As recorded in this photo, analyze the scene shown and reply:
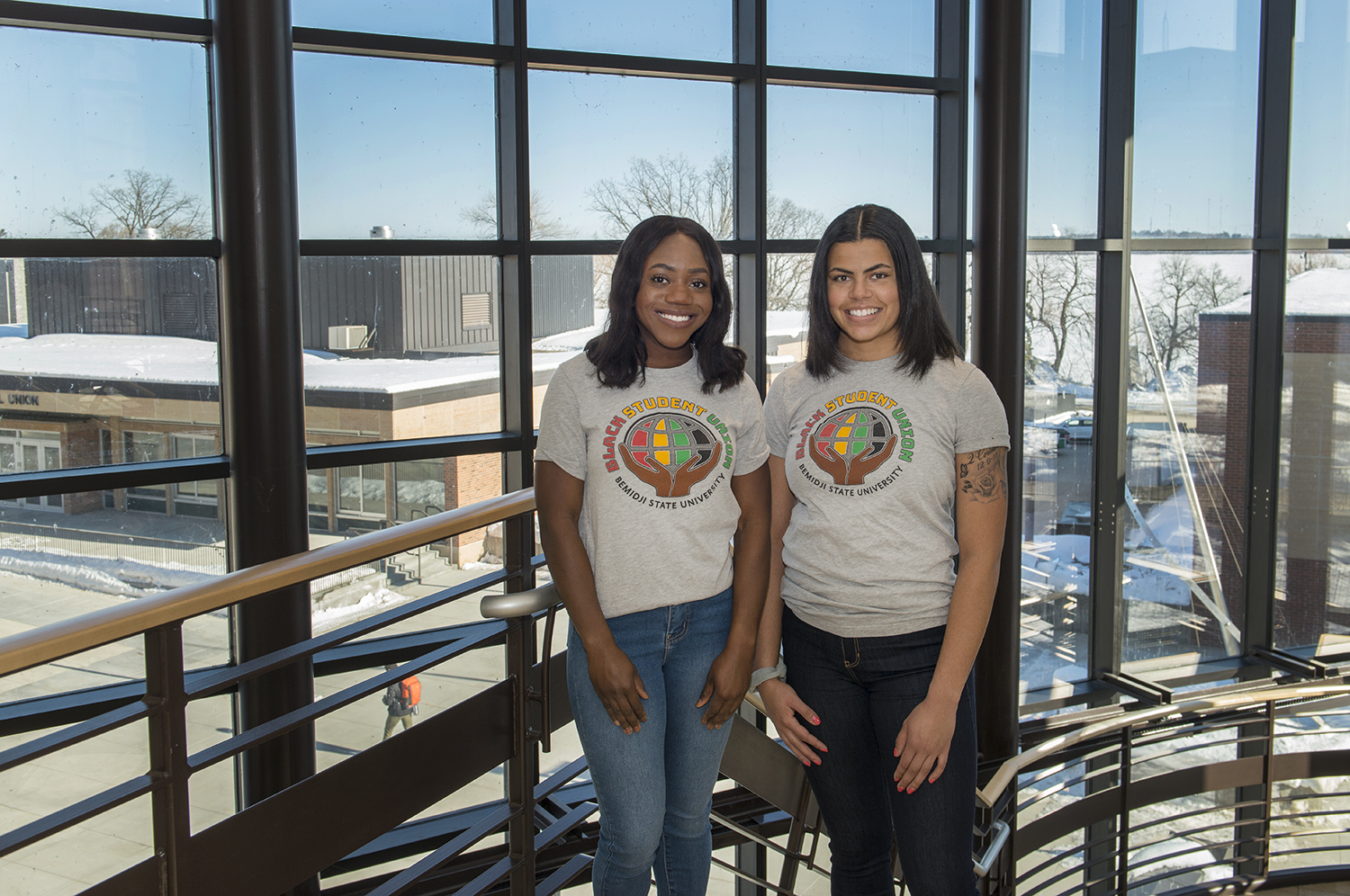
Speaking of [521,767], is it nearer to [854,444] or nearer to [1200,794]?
[854,444]

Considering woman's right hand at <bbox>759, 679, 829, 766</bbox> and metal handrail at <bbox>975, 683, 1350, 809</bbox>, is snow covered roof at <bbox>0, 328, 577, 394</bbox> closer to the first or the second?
metal handrail at <bbox>975, 683, 1350, 809</bbox>

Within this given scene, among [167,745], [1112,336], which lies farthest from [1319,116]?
[167,745]

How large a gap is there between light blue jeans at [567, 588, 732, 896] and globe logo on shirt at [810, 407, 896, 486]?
0.29m

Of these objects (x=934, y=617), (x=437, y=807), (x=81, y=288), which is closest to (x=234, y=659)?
(x=437, y=807)

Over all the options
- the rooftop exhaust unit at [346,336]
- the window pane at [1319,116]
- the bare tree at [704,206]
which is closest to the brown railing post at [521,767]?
the rooftop exhaust unit at [346,336]

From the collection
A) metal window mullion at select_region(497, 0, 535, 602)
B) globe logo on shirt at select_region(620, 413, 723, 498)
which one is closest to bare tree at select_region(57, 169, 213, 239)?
metal window mullion at select_region(497, 0, 535, 602)

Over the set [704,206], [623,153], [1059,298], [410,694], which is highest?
[623,153]

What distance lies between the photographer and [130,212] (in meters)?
3.72

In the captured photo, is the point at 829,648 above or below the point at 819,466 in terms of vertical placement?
below

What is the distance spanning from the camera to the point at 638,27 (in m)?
4.54

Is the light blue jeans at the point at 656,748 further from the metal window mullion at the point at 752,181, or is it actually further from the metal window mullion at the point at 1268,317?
the metal window mullion at the point at 1268,317

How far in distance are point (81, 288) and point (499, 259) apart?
1.66 meters

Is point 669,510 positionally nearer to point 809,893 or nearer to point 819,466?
point 819,466

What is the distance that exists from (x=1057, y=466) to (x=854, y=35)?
2627 mm
